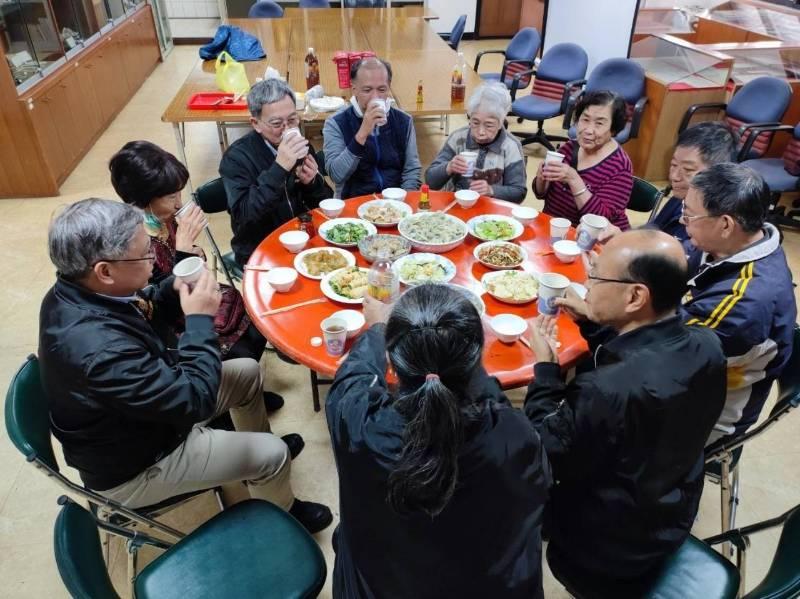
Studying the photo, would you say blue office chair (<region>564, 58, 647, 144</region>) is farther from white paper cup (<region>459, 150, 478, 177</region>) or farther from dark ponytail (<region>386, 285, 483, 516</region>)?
dark ponytail (<region>386, 285, 483, 516</region>)

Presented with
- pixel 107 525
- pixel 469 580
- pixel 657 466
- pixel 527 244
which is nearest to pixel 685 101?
pixel 527 244

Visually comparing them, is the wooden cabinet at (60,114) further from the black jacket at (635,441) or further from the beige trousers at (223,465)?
the black jacket at (635,441)

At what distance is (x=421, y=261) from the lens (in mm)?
2340

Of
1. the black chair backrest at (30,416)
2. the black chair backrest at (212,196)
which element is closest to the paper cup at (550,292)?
the black chair backrest at (30,416)

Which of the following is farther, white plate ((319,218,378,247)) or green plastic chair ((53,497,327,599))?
white plate ((319,218,378,247))

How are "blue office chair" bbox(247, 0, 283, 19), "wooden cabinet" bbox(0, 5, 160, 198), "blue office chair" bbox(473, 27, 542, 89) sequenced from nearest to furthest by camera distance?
"wooden cabinet" bbox(0, 5, 160, 198) < "blue office chair" bbox(473, 27, 542, 89) < "blue office chair" bbox(247, 0, 283, 19)

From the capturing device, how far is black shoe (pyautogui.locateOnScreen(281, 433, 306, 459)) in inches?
103

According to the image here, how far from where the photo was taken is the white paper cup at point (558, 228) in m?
2.53

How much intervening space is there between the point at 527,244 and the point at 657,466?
1.34 metres

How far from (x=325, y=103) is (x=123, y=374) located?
3.54 metres

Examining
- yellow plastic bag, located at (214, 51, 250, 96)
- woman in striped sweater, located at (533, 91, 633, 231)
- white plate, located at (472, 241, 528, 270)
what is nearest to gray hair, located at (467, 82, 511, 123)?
woman in striped sweater, located at (533, 91, 633, 231)

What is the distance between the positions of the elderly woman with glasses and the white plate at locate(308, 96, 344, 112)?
61.8 inches

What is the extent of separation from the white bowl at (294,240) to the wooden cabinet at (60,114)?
144 inches

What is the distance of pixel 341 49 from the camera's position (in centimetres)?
615
